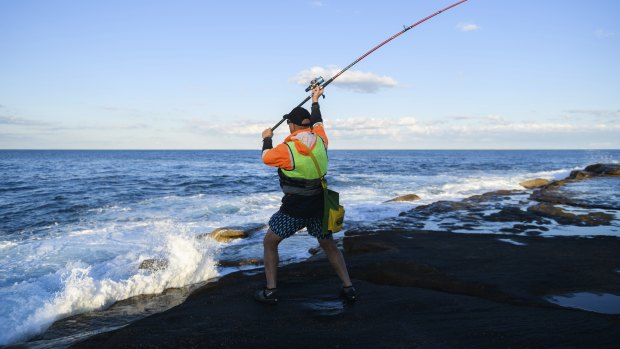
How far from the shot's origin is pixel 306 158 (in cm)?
393

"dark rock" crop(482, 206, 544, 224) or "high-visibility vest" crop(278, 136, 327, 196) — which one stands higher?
"high-visibility vest" crop(278, 136, 327, 196)

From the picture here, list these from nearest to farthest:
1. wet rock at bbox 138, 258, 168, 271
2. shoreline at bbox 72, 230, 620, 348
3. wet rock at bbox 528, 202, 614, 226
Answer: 1. shoreline at bbox 72, 230, 620, 348
2. wet rock at bbox 138, 258, 168, 271
3. wet rock at bbox 528, 202, 614, 226

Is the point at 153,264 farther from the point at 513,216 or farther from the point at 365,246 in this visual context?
the point at 513,216

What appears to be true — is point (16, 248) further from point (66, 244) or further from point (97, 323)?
point (97, 323)

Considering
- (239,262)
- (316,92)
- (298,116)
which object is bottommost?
(239,262)

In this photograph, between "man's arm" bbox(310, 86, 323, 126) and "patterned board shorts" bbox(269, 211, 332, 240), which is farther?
"man's arm" bbox(310, 86, 323, 126)

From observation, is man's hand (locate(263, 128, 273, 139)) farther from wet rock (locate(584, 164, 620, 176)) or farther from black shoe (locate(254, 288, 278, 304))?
wet rock (locate(584, 164, 620, 176))

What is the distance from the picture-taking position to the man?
3904mm

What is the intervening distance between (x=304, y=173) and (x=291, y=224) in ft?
1.81

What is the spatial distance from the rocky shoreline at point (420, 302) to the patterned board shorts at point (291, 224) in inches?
29.8

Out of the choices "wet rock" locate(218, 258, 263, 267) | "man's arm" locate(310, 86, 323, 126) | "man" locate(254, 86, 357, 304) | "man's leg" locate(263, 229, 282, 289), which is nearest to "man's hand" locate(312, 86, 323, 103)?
"man's arm" locate(310, 86, 323, 126)

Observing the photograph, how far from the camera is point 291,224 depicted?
4121mm

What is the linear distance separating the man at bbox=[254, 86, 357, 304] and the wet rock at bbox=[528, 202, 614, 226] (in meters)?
8.10

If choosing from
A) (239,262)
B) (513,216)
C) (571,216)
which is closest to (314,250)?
(239,262)
